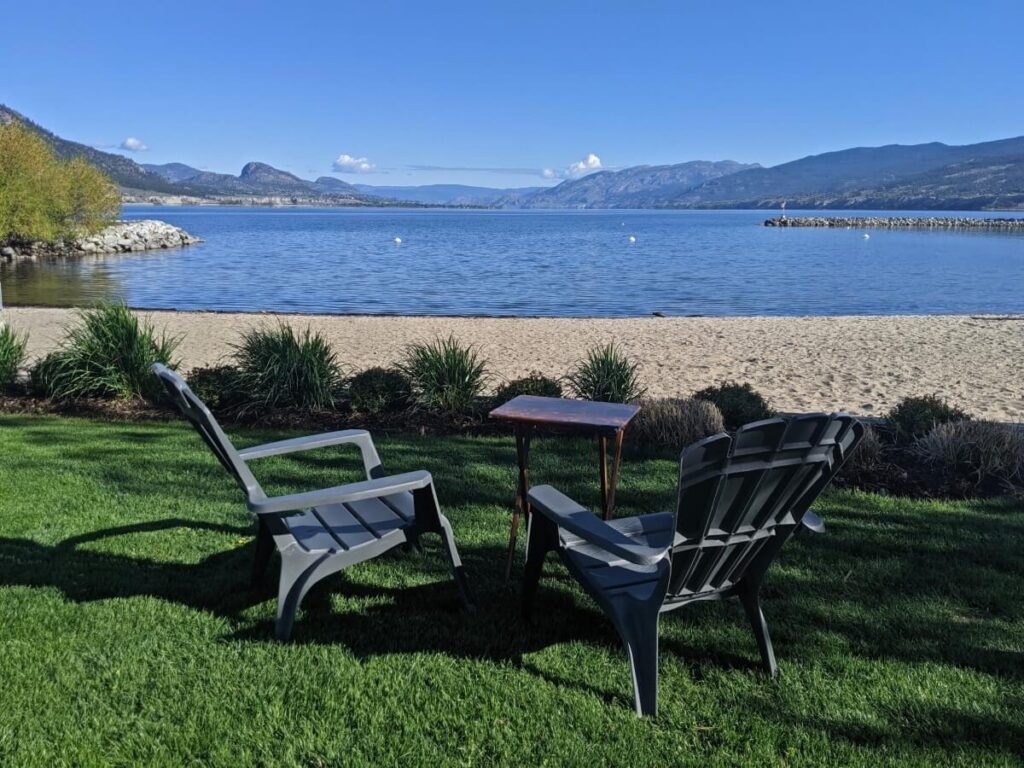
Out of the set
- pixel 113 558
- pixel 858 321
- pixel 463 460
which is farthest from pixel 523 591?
pixel 858 321

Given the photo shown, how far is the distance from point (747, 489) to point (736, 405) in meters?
4.58

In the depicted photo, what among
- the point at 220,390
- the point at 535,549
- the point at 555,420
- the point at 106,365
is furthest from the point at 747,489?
the point at 106,365

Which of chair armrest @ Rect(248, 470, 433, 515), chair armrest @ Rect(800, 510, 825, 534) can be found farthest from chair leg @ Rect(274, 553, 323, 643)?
chair armrest @ Rect(800, 510, 825, 534)

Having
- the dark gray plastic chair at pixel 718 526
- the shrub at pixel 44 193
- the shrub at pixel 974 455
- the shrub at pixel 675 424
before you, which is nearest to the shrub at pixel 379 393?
the shrub at pixel 675 424

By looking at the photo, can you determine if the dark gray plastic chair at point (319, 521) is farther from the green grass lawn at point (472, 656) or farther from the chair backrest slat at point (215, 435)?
the green grass lawn at point (472, 656)

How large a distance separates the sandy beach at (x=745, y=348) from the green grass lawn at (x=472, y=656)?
491 cm

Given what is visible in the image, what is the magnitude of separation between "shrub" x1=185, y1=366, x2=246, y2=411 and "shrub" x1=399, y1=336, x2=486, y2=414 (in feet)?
5.45

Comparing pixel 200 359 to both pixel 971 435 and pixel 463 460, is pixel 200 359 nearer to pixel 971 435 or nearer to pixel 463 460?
pixel 463 460

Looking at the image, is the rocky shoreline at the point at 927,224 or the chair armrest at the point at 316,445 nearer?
the chair armrest at the point at 316,445

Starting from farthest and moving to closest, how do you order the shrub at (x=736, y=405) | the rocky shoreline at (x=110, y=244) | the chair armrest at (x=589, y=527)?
1. the rocky shoreline at (x=110, y=244)
2. the shrub at (x=736, y=405)
3. the chair armrest at (x=589, y=527)

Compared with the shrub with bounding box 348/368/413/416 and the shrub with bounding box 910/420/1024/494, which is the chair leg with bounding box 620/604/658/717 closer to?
the shrub with bounding box 910/420/1024/494

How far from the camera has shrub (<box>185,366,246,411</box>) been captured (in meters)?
7.94

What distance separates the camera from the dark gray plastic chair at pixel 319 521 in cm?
332

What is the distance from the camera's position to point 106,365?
8250mm
